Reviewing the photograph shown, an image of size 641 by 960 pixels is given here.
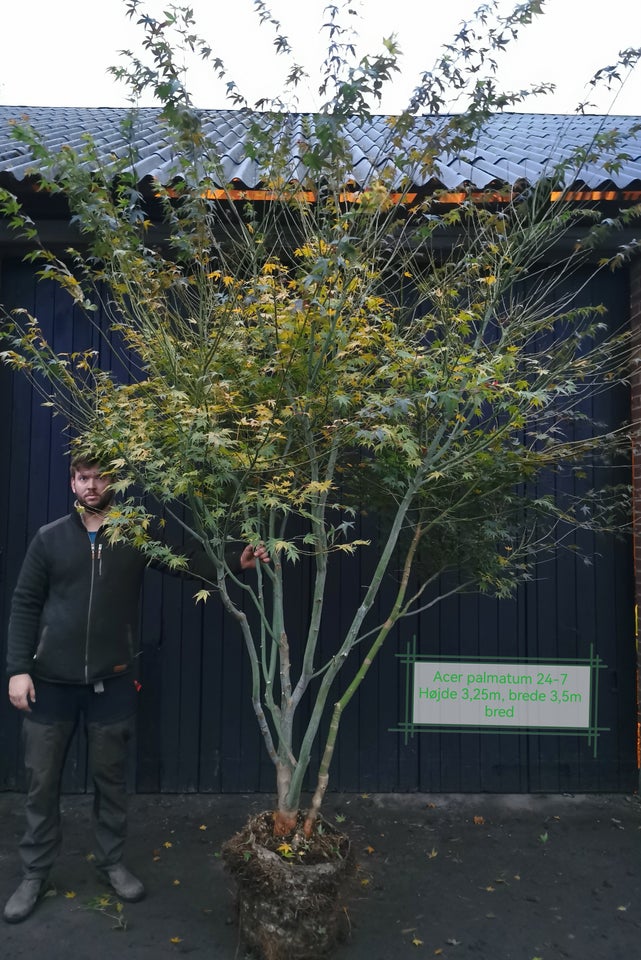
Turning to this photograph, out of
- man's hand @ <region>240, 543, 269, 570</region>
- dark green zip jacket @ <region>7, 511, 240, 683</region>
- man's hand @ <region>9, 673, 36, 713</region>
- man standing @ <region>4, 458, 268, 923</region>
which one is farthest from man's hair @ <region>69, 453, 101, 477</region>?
man's hand @ <region>9, 673, 36, 713</region>

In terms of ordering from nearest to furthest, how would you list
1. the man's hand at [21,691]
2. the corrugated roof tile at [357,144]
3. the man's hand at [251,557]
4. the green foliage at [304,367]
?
the green foliage at [304,367] < the man's hand at [251,557] < the man's hand at [21,691] < the corrugated roof tile at [357,144]

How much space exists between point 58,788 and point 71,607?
83 cm

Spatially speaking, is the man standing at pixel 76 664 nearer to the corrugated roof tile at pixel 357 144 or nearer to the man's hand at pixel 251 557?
the man's hand at pixel 251 557

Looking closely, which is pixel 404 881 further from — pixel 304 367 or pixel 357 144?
pixel 357 144

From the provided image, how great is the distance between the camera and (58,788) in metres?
3.17

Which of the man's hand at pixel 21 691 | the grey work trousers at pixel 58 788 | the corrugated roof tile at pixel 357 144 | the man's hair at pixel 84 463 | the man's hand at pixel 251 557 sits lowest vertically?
the grey work trousers at pixel 58 788

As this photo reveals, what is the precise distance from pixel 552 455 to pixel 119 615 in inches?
87.3

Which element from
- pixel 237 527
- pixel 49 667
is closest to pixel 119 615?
pixel 49 667

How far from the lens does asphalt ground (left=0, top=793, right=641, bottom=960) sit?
9.41 ft

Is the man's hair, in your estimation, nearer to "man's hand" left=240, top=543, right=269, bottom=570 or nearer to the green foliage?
the green foliage

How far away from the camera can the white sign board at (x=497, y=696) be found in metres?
4.41

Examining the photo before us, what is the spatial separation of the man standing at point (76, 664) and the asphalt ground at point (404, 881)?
0.75ft

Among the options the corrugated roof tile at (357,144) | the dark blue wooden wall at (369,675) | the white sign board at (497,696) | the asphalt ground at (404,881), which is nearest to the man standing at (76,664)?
the asphalt ground at (404,881)

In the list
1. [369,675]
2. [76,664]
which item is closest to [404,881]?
[369,675]
